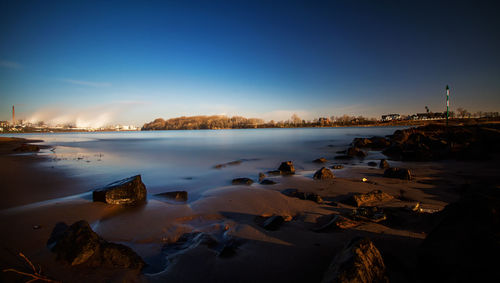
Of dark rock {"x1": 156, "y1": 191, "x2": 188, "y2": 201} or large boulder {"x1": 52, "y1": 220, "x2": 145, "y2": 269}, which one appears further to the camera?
dark rock {"x1": 156, "y1": 191, "x2": 188, "y2": 201}

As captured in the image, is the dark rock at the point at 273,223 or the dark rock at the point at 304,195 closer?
the dark rock at the point at 273,223

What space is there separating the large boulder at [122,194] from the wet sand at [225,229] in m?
0.23

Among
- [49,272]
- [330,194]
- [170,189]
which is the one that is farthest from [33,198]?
[330,194]

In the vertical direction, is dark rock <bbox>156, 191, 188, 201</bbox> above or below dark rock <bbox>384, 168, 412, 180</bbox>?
below

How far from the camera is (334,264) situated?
7.26 ft

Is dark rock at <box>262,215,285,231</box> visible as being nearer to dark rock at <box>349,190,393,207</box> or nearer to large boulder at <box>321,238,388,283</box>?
large boulder at <box>321,238,388,283</box>

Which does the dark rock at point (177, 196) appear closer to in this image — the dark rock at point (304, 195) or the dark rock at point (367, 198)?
the dark rock at point (304, 195)

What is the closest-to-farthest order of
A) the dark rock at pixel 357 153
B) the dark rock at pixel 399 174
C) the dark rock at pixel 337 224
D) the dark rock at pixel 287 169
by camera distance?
the dark rock at pixel 337 224 < the dark rock at pixel 399 174 < the dark rock at pixel 287 169 < the dark rock at pixel 357 153

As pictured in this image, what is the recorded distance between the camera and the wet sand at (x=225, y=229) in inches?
109

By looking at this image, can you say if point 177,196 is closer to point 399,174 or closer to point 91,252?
point 91,252

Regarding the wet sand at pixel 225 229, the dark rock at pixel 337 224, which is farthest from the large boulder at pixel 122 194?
the dark rock at pixel 337 224

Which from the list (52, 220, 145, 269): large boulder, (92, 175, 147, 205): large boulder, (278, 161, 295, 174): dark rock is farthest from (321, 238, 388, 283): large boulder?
(278, 161, 295, 174): dark rock

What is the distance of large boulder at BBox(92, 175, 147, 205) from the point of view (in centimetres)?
559

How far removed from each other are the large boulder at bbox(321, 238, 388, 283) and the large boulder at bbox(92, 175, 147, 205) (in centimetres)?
561
